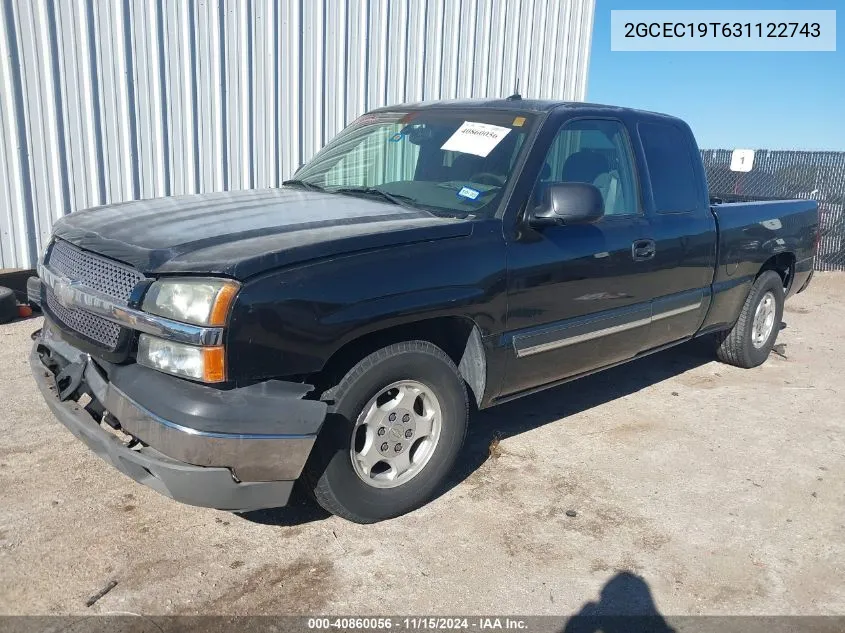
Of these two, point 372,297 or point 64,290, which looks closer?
point 372,297

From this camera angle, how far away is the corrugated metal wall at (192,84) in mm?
6395

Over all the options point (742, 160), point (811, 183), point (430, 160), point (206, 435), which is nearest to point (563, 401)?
point (430, 160)

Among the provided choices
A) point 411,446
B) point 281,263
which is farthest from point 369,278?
point 411,446

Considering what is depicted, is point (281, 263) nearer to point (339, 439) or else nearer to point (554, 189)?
point (339, 439)

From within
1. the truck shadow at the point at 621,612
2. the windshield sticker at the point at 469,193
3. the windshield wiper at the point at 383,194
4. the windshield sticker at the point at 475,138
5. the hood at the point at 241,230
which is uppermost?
the windshield sticker at the point at 475,138

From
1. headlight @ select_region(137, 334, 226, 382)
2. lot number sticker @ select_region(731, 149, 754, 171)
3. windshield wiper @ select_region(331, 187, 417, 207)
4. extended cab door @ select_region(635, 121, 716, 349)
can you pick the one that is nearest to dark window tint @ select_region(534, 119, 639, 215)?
extended cab door @ select_region(635, 121, 716, 349)

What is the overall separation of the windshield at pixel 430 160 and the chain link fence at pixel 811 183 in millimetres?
8553

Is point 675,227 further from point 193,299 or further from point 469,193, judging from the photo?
point 193,299

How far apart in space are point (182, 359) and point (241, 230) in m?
0.66

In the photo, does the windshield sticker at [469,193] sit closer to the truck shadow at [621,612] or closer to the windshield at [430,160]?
the windshield at [430,160]

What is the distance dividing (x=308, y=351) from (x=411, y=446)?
814 millimetres

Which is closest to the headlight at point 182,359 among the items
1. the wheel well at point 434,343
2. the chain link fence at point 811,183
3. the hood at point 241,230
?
the hood at point 241,230

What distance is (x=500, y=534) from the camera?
332cm

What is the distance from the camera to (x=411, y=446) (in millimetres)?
3334
